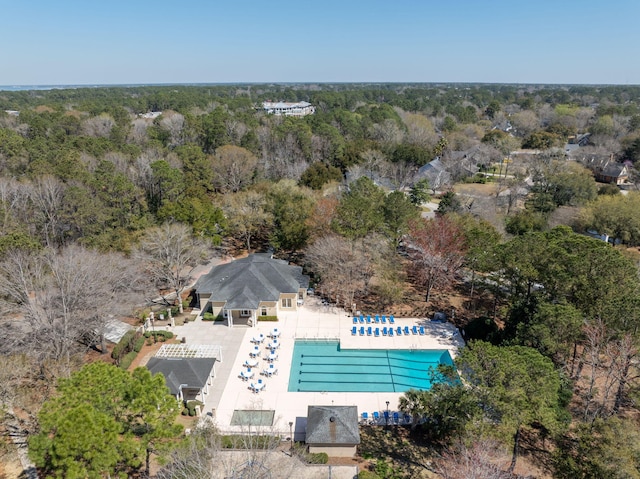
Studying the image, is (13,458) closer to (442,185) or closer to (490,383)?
(490,383)

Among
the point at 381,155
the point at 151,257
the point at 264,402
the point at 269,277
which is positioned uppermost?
the point at 381,155

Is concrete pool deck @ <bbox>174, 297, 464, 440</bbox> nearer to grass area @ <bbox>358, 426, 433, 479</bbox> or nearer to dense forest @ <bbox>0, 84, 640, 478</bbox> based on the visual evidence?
grass area @ <bbox>358, 426, 433, 479</bbox>

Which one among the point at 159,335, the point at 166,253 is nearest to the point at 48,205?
the point at 166,253

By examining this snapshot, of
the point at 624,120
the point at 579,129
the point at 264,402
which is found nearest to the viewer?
the point at 264,402

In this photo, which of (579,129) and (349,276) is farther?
(579,129)

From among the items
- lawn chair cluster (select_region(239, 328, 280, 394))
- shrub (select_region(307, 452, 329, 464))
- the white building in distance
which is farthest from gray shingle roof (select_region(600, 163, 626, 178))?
the white building in distance

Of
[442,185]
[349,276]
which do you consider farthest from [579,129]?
[349,276]

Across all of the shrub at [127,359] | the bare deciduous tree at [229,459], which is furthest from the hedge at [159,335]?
the bare deciduous tree at [229,459]
